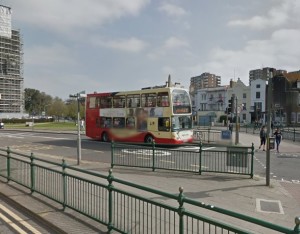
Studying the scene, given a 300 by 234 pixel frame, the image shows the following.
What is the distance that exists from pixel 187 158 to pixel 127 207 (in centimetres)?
698

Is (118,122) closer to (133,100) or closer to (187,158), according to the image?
(133,100)

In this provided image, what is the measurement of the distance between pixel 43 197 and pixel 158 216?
4.08 m

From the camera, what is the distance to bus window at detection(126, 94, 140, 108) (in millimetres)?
21906

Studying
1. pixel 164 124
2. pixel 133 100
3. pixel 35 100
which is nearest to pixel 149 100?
pixel 133 100

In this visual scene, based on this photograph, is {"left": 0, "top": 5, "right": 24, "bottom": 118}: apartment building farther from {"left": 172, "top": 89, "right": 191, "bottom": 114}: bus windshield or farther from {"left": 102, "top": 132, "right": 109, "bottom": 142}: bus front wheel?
{"left": 172, "top": 89, "right": 191, "bottom": 114}: bus windshield

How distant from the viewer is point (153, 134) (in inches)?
824

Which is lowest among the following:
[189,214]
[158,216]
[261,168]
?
[261,168]

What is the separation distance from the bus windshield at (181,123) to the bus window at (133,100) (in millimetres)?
3165

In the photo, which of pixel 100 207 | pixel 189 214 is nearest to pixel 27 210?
pixel 100 207

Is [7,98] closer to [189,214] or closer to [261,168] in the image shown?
[261,168]

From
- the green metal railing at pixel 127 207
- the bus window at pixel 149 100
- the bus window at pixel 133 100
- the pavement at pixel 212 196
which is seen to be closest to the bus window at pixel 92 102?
the bus window at pixel 133 100

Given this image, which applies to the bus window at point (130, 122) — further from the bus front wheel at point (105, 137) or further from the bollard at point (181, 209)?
the bollard at point (181, 209)

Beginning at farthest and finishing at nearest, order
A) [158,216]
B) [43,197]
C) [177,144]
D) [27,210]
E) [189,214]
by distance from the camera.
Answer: [177,144]
[43,197]
[27,210]
[158,216]
[189,214]

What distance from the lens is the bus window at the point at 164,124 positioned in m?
20.1
